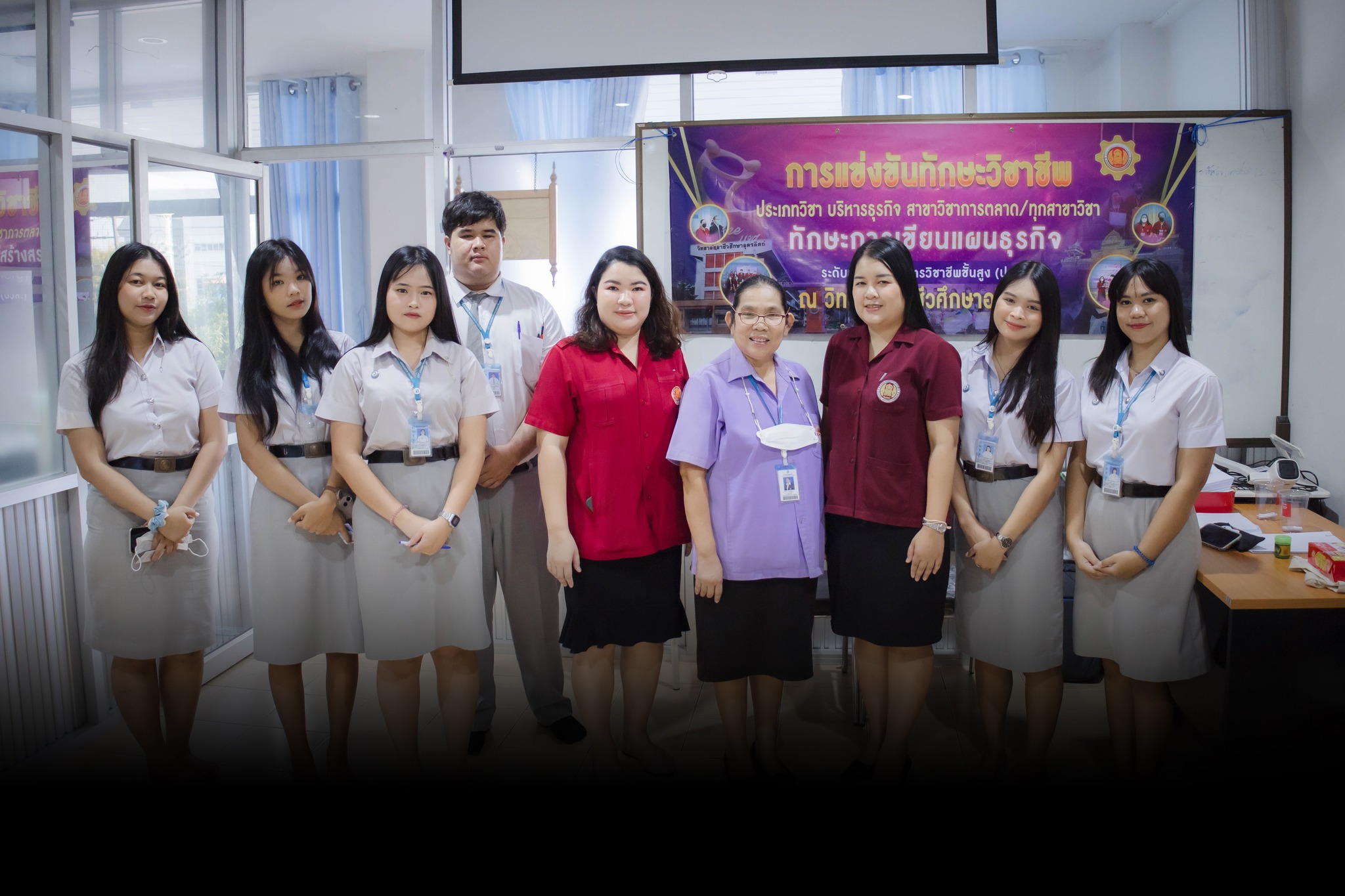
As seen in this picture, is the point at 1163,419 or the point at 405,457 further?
the point at 405,457

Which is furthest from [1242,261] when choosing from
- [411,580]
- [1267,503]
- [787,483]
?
[411,580]

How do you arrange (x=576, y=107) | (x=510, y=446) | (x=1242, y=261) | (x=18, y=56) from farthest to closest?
(x=576, y=107), (x=1242, y=261), (x=18, y=56), (x=510, y=446)

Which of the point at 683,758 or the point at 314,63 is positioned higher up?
the point at 314,63

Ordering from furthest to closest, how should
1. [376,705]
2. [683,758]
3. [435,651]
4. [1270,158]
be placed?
[1270,158] < [376,705] < [683,758] < [435,651]

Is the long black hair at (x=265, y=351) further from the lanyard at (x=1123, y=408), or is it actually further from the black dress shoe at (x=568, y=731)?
the lanyard at (x=1123, y=408)

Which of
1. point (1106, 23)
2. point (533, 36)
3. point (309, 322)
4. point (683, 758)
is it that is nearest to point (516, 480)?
point (309, 322)

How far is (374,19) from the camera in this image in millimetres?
3480

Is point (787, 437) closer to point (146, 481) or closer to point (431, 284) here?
point (431, 284)

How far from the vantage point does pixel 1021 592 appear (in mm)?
2213

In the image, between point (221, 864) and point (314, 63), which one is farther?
point (314, 63)

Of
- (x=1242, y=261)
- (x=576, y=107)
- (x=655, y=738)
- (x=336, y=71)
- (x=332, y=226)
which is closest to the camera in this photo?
(x=655, y=738)

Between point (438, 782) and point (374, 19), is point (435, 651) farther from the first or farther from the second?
point (374, 19)

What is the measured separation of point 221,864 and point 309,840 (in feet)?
0.66

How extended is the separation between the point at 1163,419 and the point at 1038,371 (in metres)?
0.33
